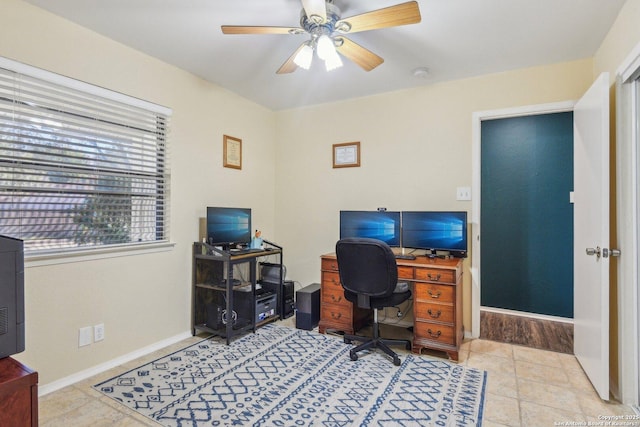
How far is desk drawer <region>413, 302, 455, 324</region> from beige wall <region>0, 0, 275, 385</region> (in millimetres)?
2044

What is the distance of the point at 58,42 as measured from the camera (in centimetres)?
220

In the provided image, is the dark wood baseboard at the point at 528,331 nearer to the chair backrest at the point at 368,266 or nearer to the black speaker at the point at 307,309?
the chair backrest at the point at 368,266

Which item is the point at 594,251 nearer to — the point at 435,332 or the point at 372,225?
the point at 435,332

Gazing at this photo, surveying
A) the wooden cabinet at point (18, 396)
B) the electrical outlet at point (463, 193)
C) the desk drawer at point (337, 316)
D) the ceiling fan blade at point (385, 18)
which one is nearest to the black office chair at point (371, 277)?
the desk drawer at point (337, 316)

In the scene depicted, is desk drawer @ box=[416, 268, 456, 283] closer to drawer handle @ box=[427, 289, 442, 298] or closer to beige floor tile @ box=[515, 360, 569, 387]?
drawer handle @ box=[427, 289, 442, 298]

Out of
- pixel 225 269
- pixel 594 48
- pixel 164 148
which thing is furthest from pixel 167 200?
pixel 594 48

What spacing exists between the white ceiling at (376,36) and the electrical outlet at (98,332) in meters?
2.09

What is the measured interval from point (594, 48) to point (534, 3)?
3.16ft

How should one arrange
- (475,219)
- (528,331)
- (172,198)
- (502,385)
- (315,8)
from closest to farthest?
(315,8)
(502,385)
(172,198)
(475,219)
(528,331)

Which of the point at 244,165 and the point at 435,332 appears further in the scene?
the point at 244,165

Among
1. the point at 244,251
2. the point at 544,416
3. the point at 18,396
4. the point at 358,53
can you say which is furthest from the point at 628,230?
the point at 18,396

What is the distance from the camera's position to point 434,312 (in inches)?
105

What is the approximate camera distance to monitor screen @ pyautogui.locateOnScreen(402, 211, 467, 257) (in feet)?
9.46

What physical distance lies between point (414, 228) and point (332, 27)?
1.82 meters
